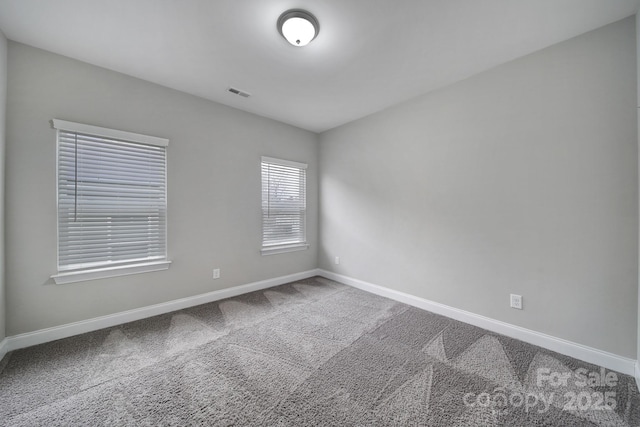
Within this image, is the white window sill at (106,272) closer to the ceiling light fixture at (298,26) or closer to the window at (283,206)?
the window at (283,206)

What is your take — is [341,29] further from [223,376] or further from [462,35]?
[223,376]

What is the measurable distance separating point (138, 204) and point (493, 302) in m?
3.79

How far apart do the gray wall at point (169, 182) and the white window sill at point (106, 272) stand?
→ 0.20 ft

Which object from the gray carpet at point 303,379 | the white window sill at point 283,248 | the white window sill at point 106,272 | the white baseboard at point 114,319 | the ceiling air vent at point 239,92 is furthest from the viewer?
the white window sill at point 283,248

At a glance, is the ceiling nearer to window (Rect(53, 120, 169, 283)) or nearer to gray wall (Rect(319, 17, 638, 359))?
gray wall (Rect(319, 17, 638, 359))

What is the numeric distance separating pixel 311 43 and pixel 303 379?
8.63 ft

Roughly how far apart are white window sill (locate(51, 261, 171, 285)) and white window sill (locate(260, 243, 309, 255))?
127cm

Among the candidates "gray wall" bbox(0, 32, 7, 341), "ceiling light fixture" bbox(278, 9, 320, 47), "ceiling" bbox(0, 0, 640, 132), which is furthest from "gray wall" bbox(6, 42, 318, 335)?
"ceiling light fixture" bbox(278, 9, 320, 47)

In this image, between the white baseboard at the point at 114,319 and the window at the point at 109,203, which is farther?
the window at the point at 109,203

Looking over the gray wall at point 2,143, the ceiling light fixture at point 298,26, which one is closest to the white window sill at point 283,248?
the gray wall at point 2,143

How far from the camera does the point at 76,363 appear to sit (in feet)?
6.04

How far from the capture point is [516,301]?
221 cm

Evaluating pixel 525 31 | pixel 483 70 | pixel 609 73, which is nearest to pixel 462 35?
pixel 525 31

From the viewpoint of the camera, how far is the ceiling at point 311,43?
1652mm
